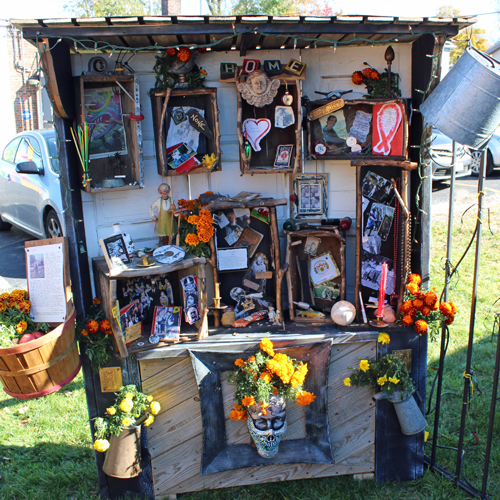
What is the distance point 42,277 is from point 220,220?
48.5 inches

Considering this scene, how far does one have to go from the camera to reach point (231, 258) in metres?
3.41

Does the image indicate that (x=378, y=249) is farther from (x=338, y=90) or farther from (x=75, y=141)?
(x=75, y=141)

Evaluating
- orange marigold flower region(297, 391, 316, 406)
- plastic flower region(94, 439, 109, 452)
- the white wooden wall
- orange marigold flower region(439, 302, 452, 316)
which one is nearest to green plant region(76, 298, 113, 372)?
plastic flower region(94, 439, 109, 452)

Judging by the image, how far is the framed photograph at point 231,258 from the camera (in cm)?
339

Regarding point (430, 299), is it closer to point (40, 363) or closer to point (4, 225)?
point (40, 363)

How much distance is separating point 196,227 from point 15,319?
122 cm

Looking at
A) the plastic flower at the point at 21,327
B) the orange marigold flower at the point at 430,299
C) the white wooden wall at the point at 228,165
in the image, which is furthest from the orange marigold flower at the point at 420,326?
the plastic flower at the point at 21,327

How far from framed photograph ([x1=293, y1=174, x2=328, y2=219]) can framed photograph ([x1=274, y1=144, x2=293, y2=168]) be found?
0.66ft

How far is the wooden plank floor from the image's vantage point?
307 centimetres

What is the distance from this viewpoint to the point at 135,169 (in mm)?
3213

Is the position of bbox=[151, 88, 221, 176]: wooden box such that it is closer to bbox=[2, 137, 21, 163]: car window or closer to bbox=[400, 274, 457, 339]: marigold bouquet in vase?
bbox=[400, 274, 457, 339]: marigold bouquet in vase

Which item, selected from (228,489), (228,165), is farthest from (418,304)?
(228,489)

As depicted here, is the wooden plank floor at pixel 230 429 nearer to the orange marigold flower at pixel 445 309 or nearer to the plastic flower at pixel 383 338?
the plastic flower at pixel 383 338

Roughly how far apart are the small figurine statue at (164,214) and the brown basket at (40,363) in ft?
2.65
